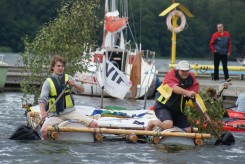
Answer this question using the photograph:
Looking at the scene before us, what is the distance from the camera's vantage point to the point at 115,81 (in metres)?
28.6

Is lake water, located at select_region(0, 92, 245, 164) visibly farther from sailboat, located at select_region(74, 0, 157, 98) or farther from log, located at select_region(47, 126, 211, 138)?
sailboat, located at select_region(74, 0, 157, 98)

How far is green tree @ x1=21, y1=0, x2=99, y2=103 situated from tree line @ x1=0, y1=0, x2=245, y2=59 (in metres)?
55.6

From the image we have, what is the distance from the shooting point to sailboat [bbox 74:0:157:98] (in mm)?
32156

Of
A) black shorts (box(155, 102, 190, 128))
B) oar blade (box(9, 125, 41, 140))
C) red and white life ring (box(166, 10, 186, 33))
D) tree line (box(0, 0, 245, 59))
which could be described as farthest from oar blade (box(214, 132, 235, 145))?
tree line (box(0, 0, 245, 59))

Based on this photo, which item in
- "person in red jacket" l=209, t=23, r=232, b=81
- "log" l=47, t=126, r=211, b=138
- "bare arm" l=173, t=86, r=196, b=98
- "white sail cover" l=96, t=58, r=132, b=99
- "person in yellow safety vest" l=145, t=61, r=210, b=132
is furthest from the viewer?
"person in red jacket" l=209, t=23, r=232, b=81

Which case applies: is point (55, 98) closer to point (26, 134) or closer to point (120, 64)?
point (26, 134)

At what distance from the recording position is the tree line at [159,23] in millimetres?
89125

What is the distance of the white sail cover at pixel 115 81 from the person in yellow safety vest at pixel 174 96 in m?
10.4

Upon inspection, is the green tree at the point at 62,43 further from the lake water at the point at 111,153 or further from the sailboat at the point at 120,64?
the sailboat at the point at 120,64

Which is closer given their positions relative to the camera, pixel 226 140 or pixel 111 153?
pixel 111 153

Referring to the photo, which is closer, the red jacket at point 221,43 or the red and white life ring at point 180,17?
the red jacket at point 221,43

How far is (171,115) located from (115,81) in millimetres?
11353

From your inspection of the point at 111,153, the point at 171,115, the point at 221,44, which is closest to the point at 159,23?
the point at 221,44

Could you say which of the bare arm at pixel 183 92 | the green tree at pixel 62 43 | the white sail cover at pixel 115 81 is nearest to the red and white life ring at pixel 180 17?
the white sail cover at pixel 115 81
